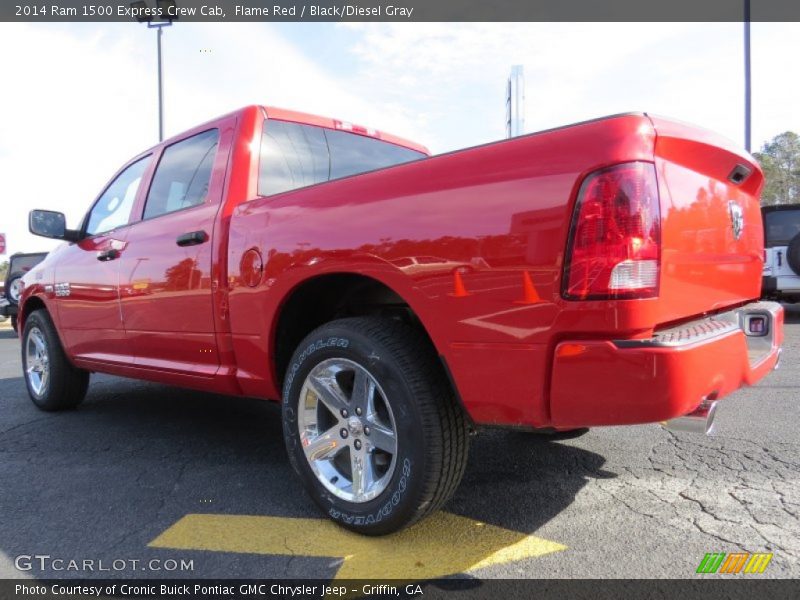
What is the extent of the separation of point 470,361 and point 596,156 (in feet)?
2.51

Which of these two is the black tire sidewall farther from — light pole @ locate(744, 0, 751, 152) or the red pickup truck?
light pole @ locate(744, 0, 751, 152)

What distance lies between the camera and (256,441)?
3672 mm

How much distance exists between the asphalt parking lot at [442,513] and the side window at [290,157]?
1564 mm

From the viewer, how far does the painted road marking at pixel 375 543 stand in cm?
210

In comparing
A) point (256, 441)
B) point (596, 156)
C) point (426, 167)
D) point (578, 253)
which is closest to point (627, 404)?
point (578, 253)

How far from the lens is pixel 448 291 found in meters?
2.00

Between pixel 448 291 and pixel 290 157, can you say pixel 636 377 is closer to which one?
pixel 448 291

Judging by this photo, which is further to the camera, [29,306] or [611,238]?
[29,306]

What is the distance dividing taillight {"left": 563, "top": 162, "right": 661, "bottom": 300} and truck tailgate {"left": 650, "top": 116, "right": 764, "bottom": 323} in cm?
10

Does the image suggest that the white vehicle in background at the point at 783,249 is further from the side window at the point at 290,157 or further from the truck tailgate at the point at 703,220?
the side window at the point at 290,157

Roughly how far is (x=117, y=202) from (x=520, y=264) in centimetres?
339

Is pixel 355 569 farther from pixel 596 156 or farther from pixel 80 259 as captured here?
pixel 80 259

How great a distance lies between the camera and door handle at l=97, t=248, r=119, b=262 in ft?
12.1
